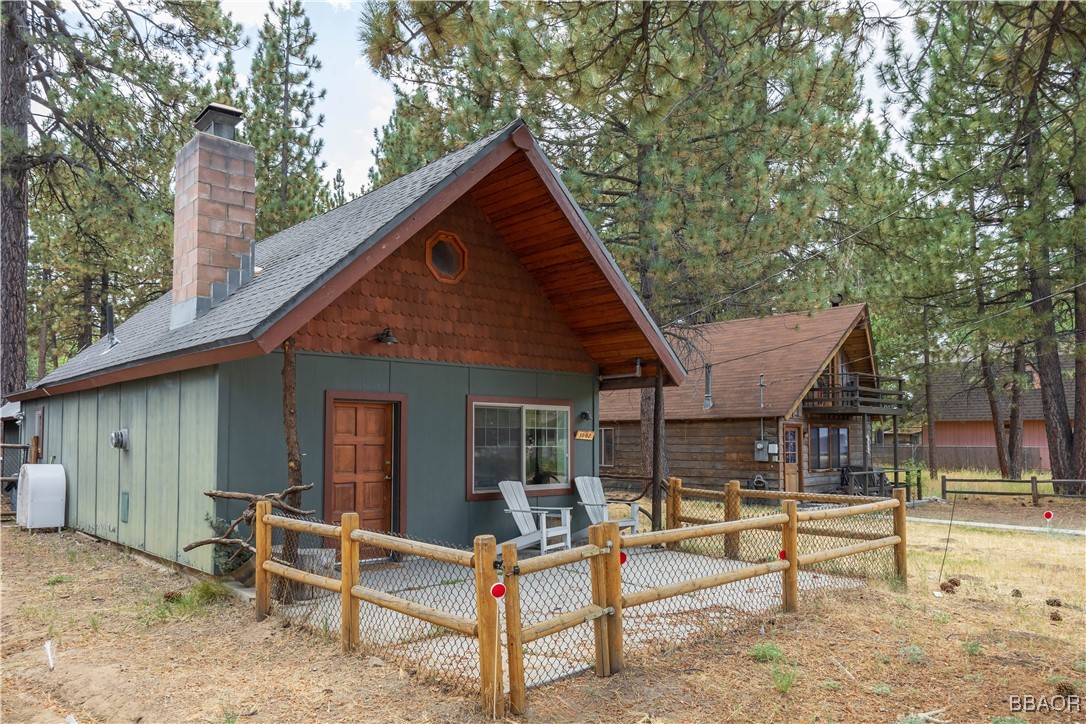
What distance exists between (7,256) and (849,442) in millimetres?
20894

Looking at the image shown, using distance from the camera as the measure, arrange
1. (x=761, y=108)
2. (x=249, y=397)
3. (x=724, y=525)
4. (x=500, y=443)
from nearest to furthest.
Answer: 1. (x=724, y=525)
2. (x=249, y=397)
3. (x=500, y=443)
4. (x=761, y=108)

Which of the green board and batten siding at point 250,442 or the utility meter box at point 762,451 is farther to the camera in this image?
the utility meter box at point 762,451

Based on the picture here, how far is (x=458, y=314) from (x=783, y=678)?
5.74 m

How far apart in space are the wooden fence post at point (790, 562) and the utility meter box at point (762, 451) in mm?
11617

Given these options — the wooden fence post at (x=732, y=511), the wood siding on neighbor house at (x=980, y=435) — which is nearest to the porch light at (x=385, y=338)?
the wooden fence post at (x=732, y=511)

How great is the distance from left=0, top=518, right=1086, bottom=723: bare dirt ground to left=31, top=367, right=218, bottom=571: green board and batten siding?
0.78 meters

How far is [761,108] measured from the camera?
14.1m

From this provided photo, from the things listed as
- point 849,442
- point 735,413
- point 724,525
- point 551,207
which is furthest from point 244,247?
point 849,442

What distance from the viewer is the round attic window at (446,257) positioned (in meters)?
9.21

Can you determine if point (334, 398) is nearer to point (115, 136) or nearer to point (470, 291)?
point (470, 291)

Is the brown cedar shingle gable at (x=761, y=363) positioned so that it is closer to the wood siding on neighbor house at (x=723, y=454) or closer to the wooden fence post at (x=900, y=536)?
the wood siding on neighbor house at (x=723, y=454)

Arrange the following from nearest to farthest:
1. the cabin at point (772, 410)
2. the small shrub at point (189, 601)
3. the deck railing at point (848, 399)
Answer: the small shrub at point (189, 601) < the cabin at point (772, 410) < the deck railing at point (848, 399)

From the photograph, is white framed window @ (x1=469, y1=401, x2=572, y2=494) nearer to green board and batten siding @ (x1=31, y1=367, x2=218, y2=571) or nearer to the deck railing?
green board and batten siding @ (x1=31, y1=367, x2=218, y2=571)

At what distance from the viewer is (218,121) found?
9406 millimetres
